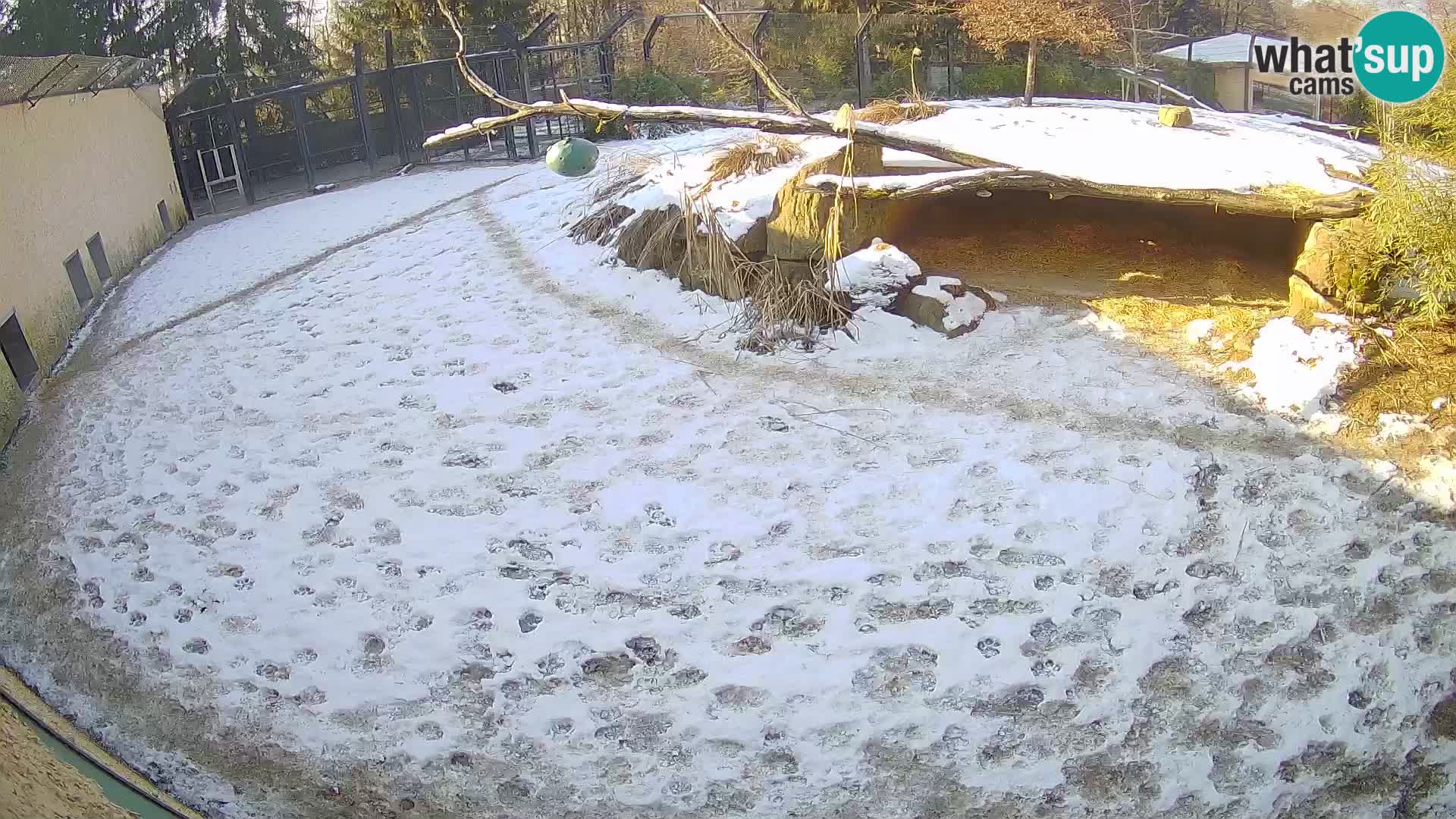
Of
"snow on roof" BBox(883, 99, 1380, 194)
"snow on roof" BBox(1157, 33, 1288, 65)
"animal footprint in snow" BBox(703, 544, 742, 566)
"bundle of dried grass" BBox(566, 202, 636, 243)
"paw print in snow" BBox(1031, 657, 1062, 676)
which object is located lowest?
"paw print in snow" BBox(1031, 657, 1062, 676)

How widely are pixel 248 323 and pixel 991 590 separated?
5.82 metres

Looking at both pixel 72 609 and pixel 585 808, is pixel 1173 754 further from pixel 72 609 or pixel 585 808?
pixel 72 609

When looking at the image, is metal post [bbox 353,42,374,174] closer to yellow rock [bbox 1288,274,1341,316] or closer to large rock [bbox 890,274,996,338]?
large rock [bbox 890,274,996,338]

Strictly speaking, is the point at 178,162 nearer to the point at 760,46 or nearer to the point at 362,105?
the point at 362,105

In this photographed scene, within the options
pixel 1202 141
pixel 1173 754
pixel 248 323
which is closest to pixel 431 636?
pixel 1173 754

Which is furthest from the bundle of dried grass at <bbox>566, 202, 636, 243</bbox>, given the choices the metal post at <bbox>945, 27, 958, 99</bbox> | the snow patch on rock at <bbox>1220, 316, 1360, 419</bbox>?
the metal post at <bbox>945, 27, 958, 99</bbox>

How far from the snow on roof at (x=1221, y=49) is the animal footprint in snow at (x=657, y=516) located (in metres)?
13.3

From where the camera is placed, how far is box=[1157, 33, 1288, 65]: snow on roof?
48.9ft

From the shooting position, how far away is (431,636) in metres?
4.00

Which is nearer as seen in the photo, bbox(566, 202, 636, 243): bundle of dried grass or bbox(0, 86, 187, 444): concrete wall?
bbox(0, 86, 187, 444): concrete wall

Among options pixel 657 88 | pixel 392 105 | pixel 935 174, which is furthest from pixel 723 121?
pixel 657 88

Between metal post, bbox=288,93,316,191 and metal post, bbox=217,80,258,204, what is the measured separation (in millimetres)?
653

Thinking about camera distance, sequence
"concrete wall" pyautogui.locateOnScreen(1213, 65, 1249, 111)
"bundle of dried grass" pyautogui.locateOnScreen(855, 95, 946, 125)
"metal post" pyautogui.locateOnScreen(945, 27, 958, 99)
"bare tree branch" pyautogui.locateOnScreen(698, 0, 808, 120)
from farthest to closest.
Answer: "concrete wall" pyautogui.locateOnScreen(1213, 65, 1249, 111), "metal post" pyautogui.locateOnScreen(945, 27, 958, 99), "bundle of dried grass" pyautogui.locateOnScreen(855, 95, 946, 125), "bare tree branch" pyautogui.locateOnScreen(698, 0, 808, 120)

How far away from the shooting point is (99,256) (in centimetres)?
870
